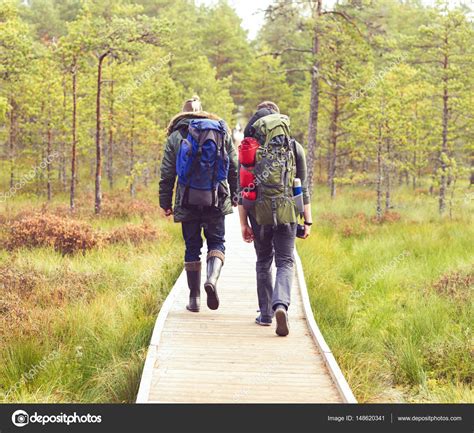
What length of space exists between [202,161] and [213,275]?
1.32 m

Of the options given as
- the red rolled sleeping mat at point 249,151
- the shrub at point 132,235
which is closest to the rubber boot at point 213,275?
the red rolled sleeping mat at point 249,151

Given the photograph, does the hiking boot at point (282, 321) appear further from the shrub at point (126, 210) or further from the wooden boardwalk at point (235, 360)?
the shrub at point (126, 210)

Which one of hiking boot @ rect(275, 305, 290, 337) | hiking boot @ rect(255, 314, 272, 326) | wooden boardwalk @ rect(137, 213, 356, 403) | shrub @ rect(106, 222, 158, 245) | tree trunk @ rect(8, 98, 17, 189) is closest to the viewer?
wooden boardwalk @ rect(137, 213, 356, 403)

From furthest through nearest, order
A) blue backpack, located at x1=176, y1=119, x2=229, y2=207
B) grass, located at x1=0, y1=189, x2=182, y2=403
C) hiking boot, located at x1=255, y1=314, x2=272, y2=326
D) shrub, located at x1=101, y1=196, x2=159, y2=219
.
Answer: shrub, located at x1=101, y1=196, x2=159, y2=219, hiking boot, located at x1=255, y1=314, x2=272, y2=326, blue backpack, located at x1=176, y1=119, x2=229, y2=207, grass, located at x1=0, y1=189, x2=182, y2=403

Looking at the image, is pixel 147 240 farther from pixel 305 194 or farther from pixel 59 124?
pixel 59 124

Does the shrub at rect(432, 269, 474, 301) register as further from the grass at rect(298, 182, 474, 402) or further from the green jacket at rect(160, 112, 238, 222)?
the green jacket at rect(160, 112, 238, 222)

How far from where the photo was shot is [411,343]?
284 inches

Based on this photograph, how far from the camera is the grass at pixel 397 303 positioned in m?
6.33

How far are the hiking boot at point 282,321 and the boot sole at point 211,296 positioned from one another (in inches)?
32.5

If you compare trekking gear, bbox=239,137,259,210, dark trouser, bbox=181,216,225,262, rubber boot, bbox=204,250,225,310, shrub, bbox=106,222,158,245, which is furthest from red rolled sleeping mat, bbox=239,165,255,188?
shrub, bbox=106,222,158,245

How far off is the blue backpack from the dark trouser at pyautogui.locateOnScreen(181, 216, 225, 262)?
37cm

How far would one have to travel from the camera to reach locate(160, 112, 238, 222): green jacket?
6.40 metres
